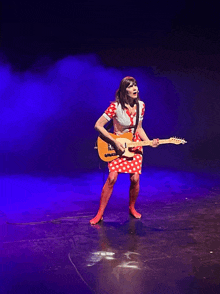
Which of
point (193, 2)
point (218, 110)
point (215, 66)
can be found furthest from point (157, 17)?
point (218, 110)

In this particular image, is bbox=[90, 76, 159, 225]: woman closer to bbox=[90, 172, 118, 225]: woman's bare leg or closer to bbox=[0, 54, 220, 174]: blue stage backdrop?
bbox=[90, 172, 118, 225]: woman's bare leg

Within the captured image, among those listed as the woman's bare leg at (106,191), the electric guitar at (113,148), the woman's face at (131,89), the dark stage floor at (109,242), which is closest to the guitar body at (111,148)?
the electric guitar at (113,148)

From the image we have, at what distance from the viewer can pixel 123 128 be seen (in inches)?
162

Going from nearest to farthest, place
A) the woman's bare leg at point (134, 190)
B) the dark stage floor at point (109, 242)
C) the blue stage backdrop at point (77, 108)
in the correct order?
the dark stage floor at point (109, 242) < the woman's bare leg at point (134, 190) < the blue stage backdrop at point (77, 108)

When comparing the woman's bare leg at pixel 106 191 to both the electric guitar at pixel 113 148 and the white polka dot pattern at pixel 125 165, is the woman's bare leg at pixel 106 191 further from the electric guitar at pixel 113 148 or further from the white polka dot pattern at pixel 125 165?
the electric guitar at pixel 113 148

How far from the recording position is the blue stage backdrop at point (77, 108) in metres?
7.29

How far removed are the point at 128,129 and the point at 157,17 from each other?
4.14 meters

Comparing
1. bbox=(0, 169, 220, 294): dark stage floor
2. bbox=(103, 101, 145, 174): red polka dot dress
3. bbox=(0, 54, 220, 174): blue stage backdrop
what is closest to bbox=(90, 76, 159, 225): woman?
bbox=(103, 101, 145, 174): red polka dot dress

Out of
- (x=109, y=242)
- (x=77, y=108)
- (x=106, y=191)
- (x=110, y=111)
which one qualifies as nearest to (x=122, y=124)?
(x=110, y=111)

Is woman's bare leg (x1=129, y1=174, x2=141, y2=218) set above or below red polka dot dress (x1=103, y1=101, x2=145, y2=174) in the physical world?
below

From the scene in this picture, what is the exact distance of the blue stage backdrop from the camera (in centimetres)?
729

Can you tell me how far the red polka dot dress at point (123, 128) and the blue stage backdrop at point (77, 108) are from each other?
3.27 metres

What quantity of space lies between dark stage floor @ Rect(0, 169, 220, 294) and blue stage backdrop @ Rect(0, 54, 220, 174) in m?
1.78

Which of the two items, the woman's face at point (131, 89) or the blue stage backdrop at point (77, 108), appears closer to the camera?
the woman's face at point (131, 89)
